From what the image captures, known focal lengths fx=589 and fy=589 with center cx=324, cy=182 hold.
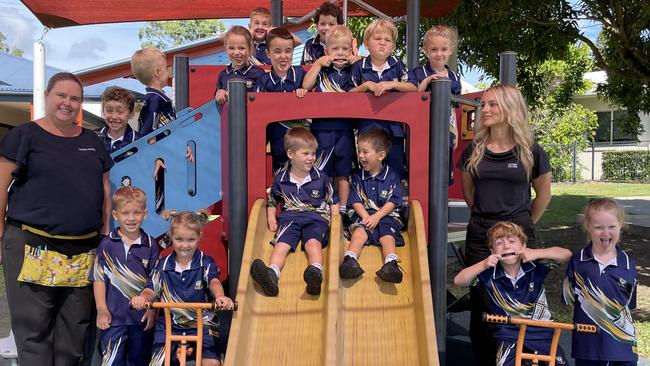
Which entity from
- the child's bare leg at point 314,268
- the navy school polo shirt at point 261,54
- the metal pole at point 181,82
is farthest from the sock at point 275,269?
the metal pole at point 181,82

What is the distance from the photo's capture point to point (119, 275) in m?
3.31

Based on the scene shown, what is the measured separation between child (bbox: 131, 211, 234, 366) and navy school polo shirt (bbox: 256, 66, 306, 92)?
1160 millimetres

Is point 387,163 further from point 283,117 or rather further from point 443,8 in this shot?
point 443,8

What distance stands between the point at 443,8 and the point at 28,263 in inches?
256

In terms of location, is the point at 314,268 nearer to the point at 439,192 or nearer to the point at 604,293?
the point at 439,192

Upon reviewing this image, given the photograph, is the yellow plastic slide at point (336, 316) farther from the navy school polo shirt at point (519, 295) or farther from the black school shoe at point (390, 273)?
the navy school polo shirt at point (519, 295)

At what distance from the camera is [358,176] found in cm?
378

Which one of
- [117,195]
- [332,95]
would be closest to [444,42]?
[332,95]

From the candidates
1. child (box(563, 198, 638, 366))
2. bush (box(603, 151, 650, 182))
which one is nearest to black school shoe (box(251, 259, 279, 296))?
child (box(563, 198, 638, 366))

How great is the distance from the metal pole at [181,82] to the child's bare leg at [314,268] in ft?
8.70

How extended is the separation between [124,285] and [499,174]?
2.22m

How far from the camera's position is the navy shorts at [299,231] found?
3551 millimetres

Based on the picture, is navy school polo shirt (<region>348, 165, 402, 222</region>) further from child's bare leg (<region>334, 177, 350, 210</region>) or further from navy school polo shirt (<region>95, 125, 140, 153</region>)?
navy school polo shirt (<region>95, 125, 140, 153</region>)

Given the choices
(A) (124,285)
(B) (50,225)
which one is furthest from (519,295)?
(B) (50,225)
